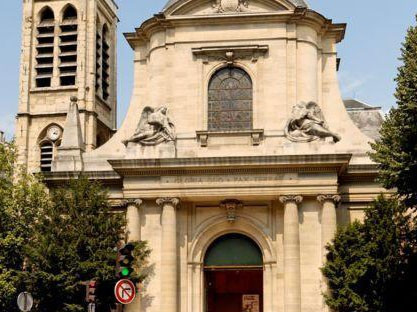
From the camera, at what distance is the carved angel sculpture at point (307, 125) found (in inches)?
1228

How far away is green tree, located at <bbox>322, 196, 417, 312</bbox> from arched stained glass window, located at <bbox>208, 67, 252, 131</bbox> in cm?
632

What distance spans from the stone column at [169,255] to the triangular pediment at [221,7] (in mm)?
7939

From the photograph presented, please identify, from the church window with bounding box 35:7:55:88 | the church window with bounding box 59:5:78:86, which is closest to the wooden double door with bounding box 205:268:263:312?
the church window with bounding box 59:5:78:86

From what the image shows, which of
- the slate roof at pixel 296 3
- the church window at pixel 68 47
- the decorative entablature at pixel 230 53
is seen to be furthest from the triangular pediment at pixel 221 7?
the church window at pixel 68 47

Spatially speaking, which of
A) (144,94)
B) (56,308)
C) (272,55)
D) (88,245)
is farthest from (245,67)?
(56,308)

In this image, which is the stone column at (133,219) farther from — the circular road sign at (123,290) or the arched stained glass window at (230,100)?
the circular road sign at (123,290)

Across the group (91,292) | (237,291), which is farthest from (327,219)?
(91,292)

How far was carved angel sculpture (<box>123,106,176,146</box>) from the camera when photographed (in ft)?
105

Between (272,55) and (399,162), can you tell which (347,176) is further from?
(399,162)

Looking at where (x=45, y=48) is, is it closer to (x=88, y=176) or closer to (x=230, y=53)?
(x=88, y=176)

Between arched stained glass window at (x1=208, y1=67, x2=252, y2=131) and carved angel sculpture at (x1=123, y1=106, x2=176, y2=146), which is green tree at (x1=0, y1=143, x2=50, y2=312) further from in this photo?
arched stained glass window at (x1=208, y1=67, x2=252, y2=131)

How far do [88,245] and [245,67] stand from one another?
372 inches

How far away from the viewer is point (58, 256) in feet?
95.9

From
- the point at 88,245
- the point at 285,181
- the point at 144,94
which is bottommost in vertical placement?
the point at 88,245
